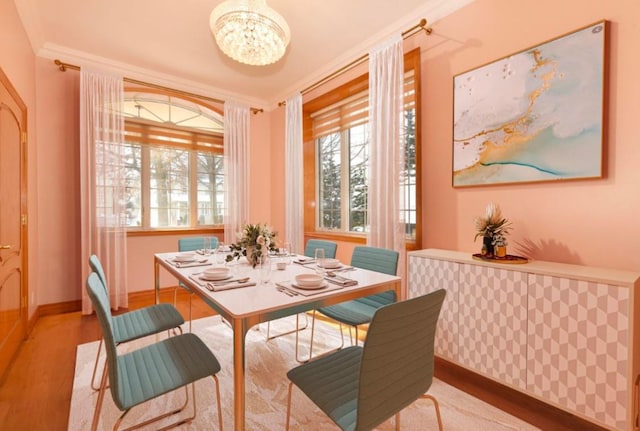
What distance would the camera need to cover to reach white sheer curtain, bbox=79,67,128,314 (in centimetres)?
337

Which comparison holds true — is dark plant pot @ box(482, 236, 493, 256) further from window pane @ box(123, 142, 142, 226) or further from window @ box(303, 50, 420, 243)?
window pane @ box(123, 142, 142, 226)

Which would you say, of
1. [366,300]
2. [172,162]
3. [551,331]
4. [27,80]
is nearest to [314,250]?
[366,300]

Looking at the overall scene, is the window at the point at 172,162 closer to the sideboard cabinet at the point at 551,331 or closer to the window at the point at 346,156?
the window at the point at 346,156

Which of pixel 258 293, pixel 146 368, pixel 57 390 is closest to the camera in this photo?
pixel 146 368

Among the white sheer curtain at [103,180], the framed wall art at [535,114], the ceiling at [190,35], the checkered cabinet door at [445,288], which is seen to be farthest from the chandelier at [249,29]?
the white sheer curtain at [103,180]

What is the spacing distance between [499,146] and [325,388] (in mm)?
2048

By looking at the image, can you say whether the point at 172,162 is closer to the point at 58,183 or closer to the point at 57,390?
the point at 58,183

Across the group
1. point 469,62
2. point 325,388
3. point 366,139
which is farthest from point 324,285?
point 366,139

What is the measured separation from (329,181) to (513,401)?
3017 millimetres

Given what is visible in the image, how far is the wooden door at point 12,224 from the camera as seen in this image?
2119mm

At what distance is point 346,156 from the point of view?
3.88 metres

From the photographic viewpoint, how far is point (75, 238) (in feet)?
11.5

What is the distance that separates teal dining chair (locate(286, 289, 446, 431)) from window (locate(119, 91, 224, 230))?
3.77m

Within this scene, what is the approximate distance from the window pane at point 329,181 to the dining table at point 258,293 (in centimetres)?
191
